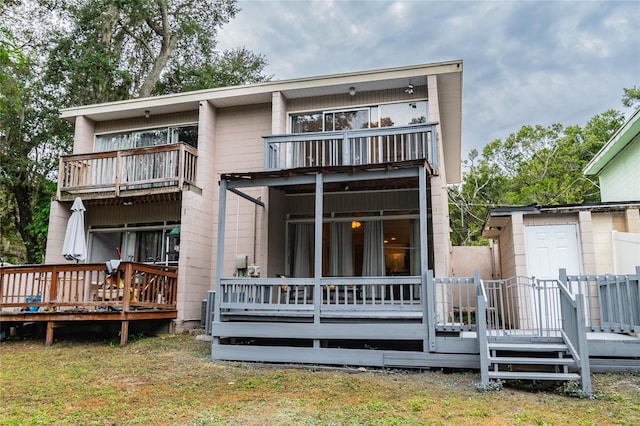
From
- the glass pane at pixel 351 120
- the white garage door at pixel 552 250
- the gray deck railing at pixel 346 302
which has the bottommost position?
the gray deck railing at pixel 346 302

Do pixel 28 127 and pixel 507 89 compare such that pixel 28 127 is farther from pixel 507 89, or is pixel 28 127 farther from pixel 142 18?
pixel 507 89

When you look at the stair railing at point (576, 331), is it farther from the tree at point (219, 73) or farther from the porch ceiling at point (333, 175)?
the tree at point (219, 73)

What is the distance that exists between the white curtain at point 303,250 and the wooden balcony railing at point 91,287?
9.92ft

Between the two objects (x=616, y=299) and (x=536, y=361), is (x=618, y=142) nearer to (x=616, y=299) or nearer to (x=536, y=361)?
(x=616, y=299)

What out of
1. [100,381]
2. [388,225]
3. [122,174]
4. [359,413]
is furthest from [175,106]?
[359,413]

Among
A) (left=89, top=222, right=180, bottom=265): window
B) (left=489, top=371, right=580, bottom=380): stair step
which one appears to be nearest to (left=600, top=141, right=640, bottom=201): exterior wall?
(left=489, top=371, right=580, bottom=380): stair step

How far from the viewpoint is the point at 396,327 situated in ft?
24.2

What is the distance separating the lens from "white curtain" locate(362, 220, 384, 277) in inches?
420

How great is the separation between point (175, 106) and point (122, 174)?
2.29 meters

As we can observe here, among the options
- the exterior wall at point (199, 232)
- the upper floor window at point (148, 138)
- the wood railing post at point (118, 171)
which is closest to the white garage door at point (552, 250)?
the exterior wall at point (199, 232)

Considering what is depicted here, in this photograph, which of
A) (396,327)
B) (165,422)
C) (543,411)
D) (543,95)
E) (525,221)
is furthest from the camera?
(543,95)

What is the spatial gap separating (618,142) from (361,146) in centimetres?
763

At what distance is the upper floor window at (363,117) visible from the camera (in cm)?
1089

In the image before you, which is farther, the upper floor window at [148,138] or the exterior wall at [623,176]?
the upper floor window at [148,138]
